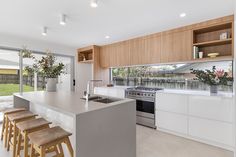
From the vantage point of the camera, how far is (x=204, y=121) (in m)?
2.65

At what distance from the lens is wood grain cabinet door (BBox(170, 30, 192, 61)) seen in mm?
3111

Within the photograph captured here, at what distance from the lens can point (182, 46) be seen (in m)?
3.20

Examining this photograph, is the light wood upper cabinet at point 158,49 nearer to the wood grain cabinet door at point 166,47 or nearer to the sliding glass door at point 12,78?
the wood grain cabinet door at point 166,47

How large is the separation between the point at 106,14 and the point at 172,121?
102 inches

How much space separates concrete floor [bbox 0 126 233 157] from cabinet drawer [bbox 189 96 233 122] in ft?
1.79

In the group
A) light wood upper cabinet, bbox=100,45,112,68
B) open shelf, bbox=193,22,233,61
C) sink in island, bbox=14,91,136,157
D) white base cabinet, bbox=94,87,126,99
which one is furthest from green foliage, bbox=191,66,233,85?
light wood upper cabinet, bbox=100,45,112,68

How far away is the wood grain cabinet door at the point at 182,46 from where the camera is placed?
3.11 metres

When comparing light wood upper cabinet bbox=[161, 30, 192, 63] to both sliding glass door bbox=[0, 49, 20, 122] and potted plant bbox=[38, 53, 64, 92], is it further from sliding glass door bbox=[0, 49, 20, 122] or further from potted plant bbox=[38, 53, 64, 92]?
sliding glass door bbox=[0, 49, 20, 122]

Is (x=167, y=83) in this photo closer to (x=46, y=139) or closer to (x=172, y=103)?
(x=172, y=103)

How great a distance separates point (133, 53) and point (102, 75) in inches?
63.1

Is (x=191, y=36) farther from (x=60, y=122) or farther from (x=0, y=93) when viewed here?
(x=0, y=93)

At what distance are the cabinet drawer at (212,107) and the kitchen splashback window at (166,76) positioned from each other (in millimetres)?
Result: 774

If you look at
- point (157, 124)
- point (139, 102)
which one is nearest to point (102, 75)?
point (139, 102)

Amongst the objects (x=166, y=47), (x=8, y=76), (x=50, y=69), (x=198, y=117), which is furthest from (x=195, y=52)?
(x=8, y=76)
